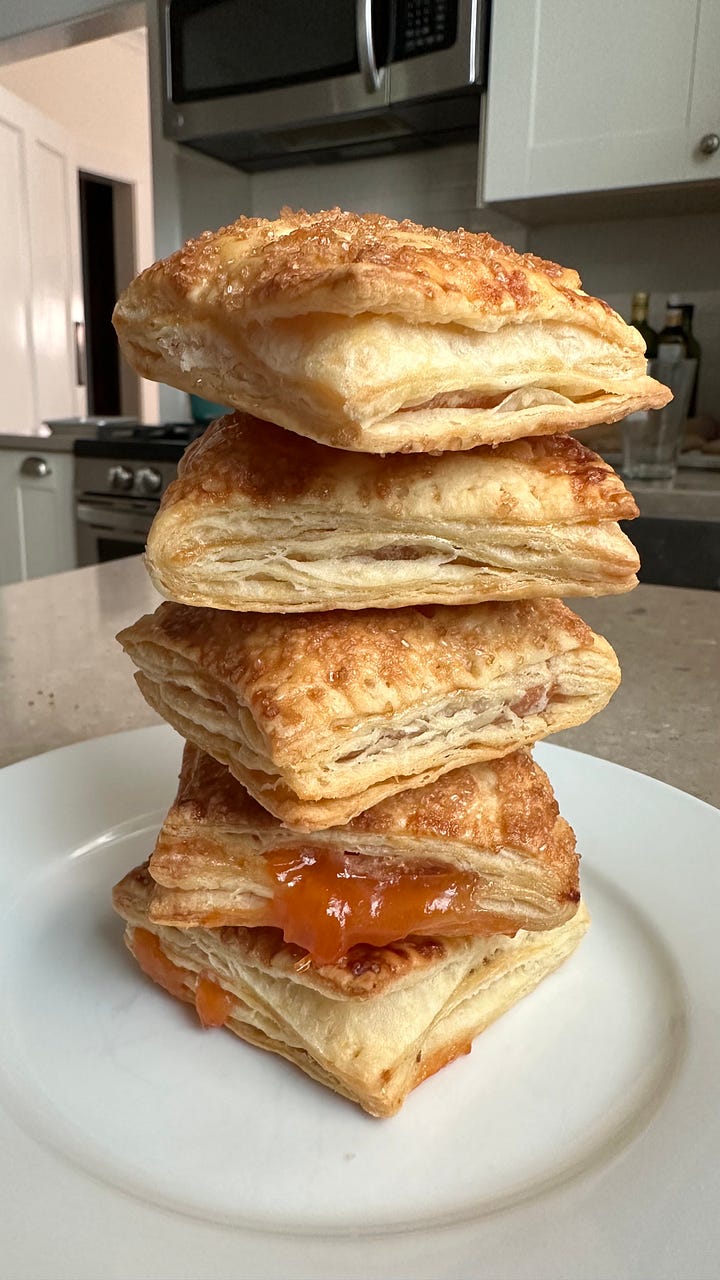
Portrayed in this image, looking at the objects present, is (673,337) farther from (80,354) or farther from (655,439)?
(80,354)

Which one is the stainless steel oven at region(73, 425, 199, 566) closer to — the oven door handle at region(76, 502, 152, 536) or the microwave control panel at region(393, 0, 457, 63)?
the oven door handle at region(76, 502, 152, 536)

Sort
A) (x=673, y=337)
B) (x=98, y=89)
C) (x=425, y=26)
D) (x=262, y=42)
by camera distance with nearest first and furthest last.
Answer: (x=425, y=26) < (x=673, y=337) < (x=262, y=42) < (x=98, y=89)

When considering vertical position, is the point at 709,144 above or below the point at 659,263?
above

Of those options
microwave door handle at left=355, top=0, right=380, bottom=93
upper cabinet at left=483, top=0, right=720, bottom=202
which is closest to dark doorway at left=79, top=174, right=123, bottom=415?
microwave door handle at left=355, top=0, right=380, bottom=93

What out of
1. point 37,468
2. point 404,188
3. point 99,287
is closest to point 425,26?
point 404,188

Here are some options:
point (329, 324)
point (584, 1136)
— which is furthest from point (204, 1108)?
point (329, 324)

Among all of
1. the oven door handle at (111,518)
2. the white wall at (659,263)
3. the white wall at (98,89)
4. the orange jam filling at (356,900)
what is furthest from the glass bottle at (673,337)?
the white wall at (98,89)
